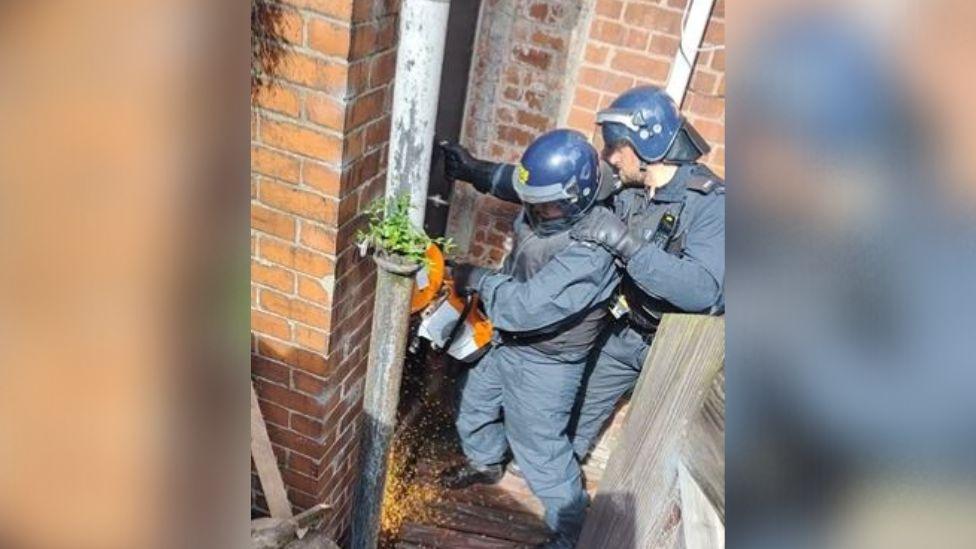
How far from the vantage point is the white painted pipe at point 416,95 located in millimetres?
1724

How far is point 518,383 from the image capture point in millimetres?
3324

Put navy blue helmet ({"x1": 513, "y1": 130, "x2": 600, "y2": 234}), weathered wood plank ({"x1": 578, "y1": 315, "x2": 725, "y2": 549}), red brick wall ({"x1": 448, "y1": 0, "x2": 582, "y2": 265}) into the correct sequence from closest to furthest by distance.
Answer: weathered wood plank ({"x1": 578, "y1": 315, "x2": 725, "y2": 549}) → navy blue helmet ({"x1": 513, "y1": 130, "x2": 600, "y2": 234}) → red brick wall ({"x1": 448, "y1": 0, "x2": 582, "y2": 265})

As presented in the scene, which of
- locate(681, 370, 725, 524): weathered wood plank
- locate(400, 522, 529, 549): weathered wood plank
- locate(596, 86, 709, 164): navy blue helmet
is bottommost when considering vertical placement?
locate(400, 522, 529, 549): weathered wood plank

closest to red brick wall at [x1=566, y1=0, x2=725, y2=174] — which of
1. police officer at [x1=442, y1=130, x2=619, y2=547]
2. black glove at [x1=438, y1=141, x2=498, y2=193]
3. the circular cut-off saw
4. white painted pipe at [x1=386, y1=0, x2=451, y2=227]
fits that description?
police officer at [x1=442, y1=130, x2=619, y2=547]

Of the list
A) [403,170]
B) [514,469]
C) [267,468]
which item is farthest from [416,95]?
[514,469]

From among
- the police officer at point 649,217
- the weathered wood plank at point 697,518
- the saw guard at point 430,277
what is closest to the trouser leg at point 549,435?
the police officer at point 649,217

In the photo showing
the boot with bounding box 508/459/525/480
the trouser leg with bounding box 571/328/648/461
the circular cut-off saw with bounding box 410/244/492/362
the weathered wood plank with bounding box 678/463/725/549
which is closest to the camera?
the weathered wood plank with bounding box 678/463/725/549

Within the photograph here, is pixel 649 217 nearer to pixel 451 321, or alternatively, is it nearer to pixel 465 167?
pixel 465 167

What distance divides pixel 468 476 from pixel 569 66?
2105mm

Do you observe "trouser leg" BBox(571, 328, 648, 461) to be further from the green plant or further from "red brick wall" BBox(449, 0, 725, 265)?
the green plant

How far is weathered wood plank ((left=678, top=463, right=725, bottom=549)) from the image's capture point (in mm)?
1256

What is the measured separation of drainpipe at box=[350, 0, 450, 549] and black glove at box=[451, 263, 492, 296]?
3.27ft
